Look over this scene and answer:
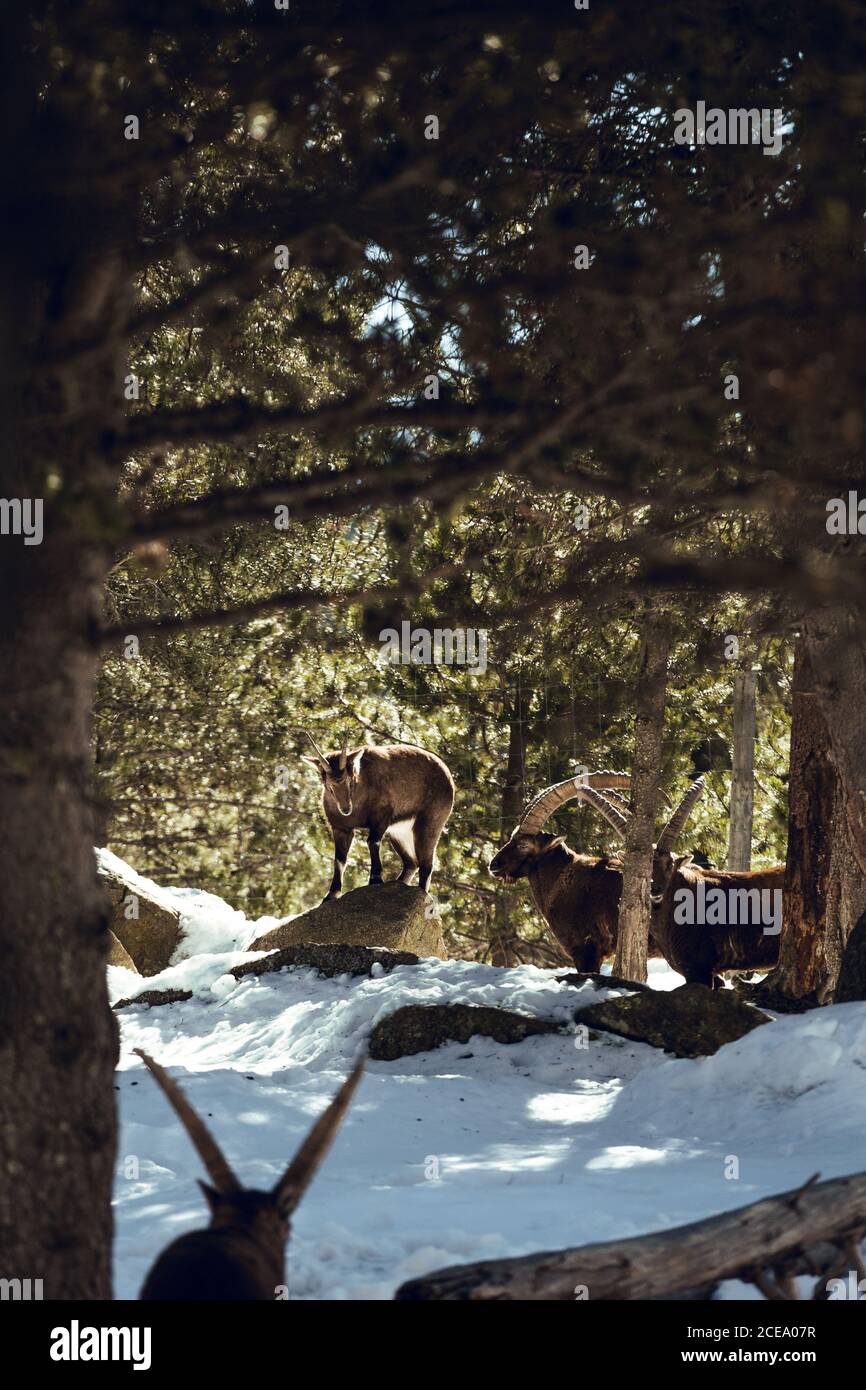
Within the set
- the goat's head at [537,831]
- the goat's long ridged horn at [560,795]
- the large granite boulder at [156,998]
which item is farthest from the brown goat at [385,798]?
the large granite boulder at [156,998]

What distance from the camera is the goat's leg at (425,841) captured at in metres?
14.6

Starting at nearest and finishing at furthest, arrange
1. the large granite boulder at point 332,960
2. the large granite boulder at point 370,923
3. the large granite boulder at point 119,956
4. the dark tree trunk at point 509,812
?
1. the large granite boulder at point 332,960
2. the large granite boulder at point 370,923
3. the large granite boulder at point 119,956
4. the dark tree trunk at point 509,812

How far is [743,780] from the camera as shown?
18406mm

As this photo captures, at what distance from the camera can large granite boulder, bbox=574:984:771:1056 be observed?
397 inches

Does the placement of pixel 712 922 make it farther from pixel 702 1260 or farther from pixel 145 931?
pixel 702 1260

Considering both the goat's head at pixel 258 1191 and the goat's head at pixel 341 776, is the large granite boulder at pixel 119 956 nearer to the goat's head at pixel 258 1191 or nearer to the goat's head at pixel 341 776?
the goat's head at pixel 341 776

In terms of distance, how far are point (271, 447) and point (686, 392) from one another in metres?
5.36

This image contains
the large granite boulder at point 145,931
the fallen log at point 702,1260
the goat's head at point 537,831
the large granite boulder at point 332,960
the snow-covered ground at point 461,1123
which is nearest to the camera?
the fallen log at point 702,1260

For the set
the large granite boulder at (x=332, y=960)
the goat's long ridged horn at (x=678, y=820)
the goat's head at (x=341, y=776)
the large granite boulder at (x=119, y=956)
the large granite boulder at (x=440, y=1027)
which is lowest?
the large granite boulder at (x=119, y=956)

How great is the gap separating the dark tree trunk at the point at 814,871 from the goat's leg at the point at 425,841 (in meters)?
4.09

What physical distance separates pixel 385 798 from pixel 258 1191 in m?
9.52
